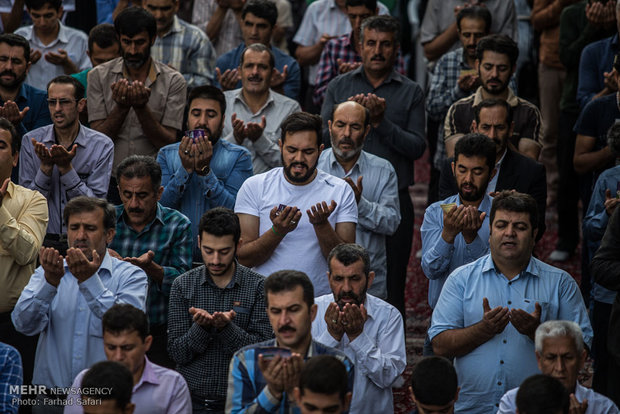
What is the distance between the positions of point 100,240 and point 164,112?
98.9 inches

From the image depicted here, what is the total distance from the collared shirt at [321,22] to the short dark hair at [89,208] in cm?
463

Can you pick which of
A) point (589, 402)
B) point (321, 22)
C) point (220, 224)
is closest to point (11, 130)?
point (220, 224)

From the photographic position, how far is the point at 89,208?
240 inches

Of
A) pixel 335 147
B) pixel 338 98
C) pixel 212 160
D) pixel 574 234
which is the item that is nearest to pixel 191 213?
pixel 212 160

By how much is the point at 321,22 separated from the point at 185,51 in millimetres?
1671

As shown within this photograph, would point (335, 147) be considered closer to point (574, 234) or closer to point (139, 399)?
point (139, 399)

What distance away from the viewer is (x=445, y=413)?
17.1 feet

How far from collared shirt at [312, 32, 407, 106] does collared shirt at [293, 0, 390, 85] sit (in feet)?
2.30

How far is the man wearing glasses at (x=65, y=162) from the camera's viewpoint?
738 centimetres

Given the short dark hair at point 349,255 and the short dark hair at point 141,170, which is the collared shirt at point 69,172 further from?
the short dark hair at point 349,255

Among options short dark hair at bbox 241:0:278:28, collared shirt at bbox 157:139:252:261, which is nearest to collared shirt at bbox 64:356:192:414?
collared shirt at bbox 157:139:252:261

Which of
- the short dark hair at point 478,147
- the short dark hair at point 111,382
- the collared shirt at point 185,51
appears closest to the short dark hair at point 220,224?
the short dark hair at point 111,382

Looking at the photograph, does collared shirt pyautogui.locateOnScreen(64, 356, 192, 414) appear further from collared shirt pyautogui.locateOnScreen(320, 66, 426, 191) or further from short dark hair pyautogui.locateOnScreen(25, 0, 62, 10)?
short dark hair pyautogui.locateOnScreen(25, 0, 62, 10)

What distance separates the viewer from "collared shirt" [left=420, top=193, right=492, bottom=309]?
6.68 m
